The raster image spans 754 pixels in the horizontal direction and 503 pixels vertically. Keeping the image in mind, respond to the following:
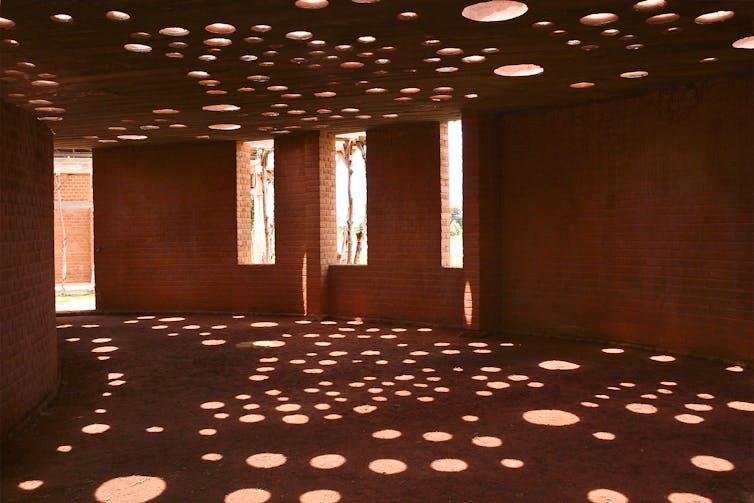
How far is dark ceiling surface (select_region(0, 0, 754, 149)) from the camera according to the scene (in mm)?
3428

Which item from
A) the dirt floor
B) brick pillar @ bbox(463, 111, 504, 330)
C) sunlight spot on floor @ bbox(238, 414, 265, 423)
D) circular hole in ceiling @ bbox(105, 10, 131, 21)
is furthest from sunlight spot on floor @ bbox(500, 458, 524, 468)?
brick pillar @ bbox(463, 111, 504, 330)

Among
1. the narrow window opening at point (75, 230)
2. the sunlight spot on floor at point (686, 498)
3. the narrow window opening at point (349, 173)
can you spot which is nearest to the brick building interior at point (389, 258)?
the sunlight spot on floor at point (686, 498)

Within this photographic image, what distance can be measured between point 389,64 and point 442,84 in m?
1.00

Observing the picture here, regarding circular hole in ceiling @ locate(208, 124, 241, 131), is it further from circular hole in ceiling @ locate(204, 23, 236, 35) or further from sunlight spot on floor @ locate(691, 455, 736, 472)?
sunlight spot on floor @ locate(691, 455, 736, 472)

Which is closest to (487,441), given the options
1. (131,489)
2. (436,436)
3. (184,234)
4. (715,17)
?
(436,436)

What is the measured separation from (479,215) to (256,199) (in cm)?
665

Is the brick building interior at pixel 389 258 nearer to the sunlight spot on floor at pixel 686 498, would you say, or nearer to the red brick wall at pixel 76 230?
the sunlight spot on floor at pixel 686 498

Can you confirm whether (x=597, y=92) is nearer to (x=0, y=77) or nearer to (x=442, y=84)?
(x=442, y=84)

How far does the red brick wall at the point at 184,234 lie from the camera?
29.2 ft

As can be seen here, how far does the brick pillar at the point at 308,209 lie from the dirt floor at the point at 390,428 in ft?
7.51

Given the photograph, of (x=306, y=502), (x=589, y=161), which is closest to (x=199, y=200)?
(x=589, y=161)

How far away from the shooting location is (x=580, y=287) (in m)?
6.80

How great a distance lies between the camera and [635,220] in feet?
20.7

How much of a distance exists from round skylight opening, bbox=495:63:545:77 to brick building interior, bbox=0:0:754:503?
0.04 metres
